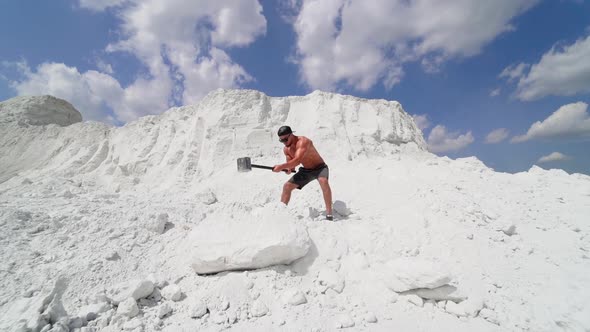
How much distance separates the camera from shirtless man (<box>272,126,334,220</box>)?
14.9 ft

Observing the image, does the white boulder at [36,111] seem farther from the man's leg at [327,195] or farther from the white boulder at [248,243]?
the man's leg at [327,195]

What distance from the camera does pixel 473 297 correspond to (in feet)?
8.98

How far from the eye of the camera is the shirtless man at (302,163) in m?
4.53

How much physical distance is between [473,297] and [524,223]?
2.76 metres

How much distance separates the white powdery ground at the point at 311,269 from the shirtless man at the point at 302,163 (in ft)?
1.74

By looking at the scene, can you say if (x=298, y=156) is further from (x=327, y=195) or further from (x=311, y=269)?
(x=311, y=269)

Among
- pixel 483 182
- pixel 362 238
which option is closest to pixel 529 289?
pixel 362 238

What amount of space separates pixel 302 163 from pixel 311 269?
6.51 ft

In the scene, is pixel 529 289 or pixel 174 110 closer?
pixel 529 289

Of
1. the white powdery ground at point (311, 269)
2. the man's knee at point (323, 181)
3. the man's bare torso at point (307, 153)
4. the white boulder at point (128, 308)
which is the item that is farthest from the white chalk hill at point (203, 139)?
the white boulder at point (128, 308)

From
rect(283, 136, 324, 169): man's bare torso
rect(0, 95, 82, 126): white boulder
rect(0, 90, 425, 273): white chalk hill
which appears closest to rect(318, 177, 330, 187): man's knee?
rect(283, 136, 324, 169): man's bare torso

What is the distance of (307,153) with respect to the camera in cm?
466

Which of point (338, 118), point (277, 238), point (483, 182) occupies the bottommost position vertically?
point (277, 238)

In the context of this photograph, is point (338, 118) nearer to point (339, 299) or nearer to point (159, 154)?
point (159, 154)
